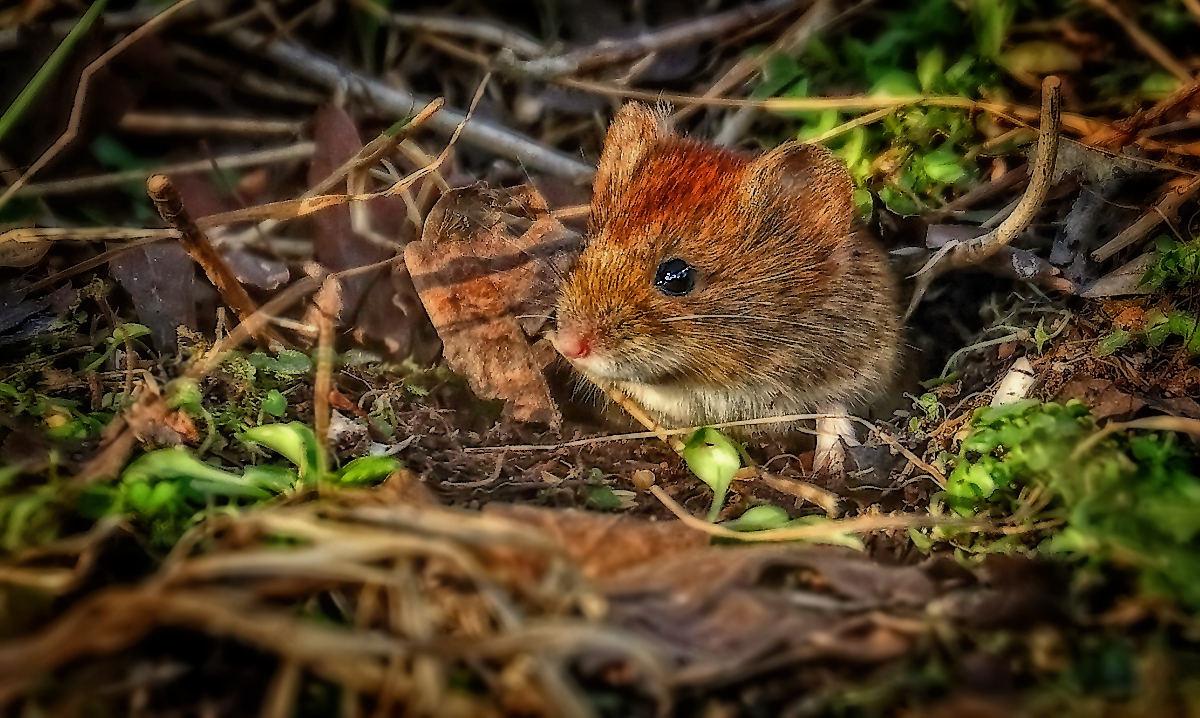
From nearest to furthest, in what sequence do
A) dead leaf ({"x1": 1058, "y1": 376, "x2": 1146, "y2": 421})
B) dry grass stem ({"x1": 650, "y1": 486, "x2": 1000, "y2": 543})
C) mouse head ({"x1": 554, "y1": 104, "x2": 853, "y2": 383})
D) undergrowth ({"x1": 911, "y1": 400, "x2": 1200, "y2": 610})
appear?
undergrowth ({"x1": 911, "y1": 400, "x2": 1200, "y2": 610}) < dry grass stem ({"x1": 650, "y1": 486, "x2": 1000, "y2": 543}) < dead leaf ({"x1": 1058, "y1": 376, "x2": 1146, "y2": 421}) < mouse head ({"x1": 554, "y1": 104, "x2": 853, "y2": 383})

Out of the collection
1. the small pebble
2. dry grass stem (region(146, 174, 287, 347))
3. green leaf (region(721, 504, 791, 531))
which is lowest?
the small pebble

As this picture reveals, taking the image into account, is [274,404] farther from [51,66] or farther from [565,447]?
[51,66]

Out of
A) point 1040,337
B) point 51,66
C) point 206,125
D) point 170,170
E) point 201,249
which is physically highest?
point 51,66

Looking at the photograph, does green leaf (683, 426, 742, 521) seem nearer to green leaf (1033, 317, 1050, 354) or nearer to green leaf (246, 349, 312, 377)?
green leaf (1033, 317, 1050, 354)

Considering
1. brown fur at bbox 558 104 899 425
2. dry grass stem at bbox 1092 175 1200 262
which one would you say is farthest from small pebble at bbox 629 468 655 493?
dry grass stem at bbox 1092 175 1200 262

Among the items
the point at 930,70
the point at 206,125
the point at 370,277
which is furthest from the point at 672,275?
the point at 206,125

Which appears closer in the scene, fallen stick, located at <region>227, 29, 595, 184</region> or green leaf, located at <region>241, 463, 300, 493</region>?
green leaf, located at <region>241, 463, 300, 493</region>

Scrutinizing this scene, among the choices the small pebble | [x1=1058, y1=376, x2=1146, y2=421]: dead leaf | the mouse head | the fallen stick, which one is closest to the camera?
[x1=1058, y1=376, x2=1146, y2=421]: dead leaf
